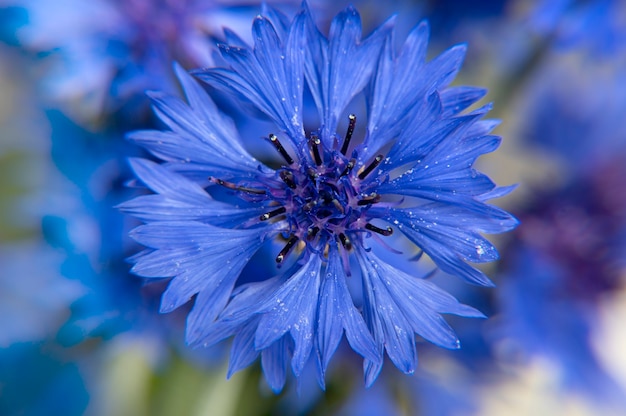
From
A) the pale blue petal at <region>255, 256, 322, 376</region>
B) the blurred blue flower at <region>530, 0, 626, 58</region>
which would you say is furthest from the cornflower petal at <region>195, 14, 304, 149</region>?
the blurred blue flower at <region>530, 0, 626, 58</region>

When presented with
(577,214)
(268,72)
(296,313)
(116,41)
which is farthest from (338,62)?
(577,214)

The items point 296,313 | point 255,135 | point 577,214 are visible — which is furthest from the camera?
point 577,214

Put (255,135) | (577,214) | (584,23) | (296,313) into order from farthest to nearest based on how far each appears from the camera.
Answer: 1. (577,214)
2. (584,23)
3. (255,135)
4. (296,313)

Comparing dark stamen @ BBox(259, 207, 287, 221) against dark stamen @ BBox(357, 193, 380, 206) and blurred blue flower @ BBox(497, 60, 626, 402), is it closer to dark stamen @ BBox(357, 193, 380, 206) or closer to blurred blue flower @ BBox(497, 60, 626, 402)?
dark stamen @ BBox(357, 193, 380, 206)

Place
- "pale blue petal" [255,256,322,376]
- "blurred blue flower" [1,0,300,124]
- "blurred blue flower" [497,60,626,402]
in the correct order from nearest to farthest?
"pale blue petal" [255,256,322,376], "blurred blue flower" [1,0,300,124], "blurred blue flower" [497,60,626,402]

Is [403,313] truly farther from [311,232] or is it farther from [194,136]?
[194,136]

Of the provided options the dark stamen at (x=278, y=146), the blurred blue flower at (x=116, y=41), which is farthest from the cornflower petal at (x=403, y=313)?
the blurred blue flower at (x=116, y=41)

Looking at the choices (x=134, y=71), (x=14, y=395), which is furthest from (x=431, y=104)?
(x=14, y=395)
